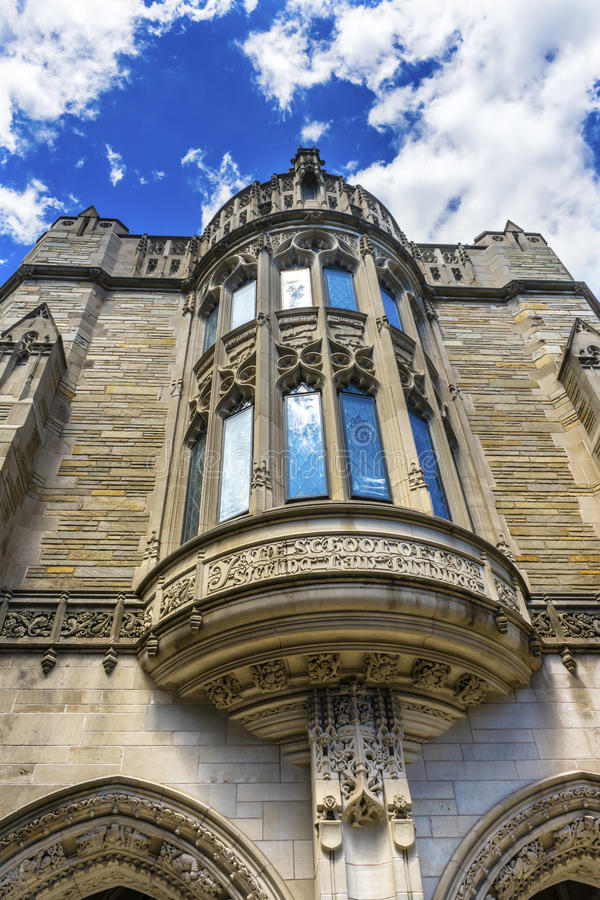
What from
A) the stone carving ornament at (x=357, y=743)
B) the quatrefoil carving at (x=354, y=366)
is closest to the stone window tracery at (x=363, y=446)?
the quatrefoil carving at (x=354, y=366)

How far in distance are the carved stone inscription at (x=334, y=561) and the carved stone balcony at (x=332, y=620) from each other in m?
0.01

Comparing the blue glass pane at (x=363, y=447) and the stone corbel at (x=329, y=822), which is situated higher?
the blue glass pane at (x=363, y=447)

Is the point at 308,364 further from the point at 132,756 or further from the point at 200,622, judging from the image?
the point at 132,756

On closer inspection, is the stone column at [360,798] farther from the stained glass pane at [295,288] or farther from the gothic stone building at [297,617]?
the stained glass pane at [295,288]

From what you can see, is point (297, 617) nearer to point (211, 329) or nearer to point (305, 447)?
point (305, 447)

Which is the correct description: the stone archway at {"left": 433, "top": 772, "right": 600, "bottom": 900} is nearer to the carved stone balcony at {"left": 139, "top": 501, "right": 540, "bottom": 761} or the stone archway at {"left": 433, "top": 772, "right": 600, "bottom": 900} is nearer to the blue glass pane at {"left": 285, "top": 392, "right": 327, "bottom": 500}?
the carved stone balcony at {"left": 139, "top": 501, "right": 540, "bottom": 761}

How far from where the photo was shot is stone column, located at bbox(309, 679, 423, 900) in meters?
5.39

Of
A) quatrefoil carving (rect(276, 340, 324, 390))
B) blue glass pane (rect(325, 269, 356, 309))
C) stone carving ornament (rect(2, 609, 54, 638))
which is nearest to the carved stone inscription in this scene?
stone carving ornament (rect(2, 609, 54, 638))

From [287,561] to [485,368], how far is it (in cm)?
795

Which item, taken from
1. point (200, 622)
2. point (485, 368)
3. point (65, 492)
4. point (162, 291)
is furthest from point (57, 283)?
point (200, 622)

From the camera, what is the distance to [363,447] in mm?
8617

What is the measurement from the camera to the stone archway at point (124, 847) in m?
5.93

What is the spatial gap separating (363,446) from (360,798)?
4.28m

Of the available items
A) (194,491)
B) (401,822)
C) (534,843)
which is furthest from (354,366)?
(534,843)
